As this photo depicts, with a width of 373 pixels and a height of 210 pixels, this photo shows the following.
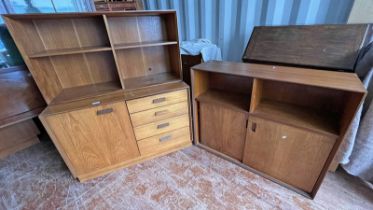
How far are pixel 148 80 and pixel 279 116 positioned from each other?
1.16 metres

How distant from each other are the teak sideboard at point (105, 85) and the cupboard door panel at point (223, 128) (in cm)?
18

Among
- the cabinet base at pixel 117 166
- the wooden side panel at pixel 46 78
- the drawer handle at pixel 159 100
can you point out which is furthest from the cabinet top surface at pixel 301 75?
the wooden side panel at pixel 46 78

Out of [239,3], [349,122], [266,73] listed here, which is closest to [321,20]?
[239,3]

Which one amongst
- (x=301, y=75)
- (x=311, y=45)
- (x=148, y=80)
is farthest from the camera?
(x=148, y=80)

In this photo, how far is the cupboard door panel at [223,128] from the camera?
1.38 m

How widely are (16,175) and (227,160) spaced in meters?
2.03

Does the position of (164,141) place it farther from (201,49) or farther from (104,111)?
(201,49)

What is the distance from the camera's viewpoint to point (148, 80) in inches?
63.7

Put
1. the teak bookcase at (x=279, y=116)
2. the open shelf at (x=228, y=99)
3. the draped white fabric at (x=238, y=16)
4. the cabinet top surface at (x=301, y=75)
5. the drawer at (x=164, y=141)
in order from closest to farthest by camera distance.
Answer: the cabinet top surface at (x=301, y=75), the teak bookcase at (x=279, y=116), the open shelf at (x=228, y=99), the draped white fabric at (x=238, y=16), the drawer at (x=164, y=141)

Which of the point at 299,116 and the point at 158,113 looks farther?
the point at 158,113

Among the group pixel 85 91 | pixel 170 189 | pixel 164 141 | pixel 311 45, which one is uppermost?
pixel 311 45

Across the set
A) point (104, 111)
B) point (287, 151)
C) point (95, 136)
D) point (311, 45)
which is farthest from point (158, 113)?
point (311, 45)

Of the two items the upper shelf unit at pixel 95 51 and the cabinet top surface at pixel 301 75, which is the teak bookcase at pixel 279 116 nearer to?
the cabinet top surface at pixel 301 75

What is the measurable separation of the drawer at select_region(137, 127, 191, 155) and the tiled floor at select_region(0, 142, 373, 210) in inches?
4.8
